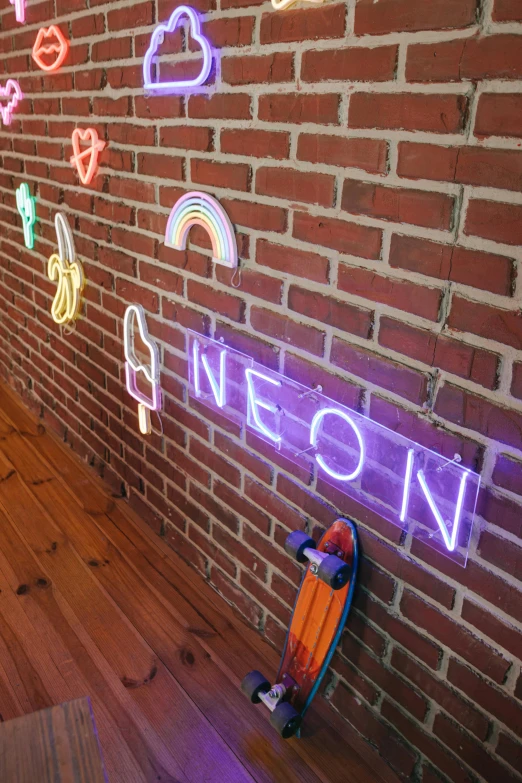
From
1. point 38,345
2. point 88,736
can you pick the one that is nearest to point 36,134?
point 38,345

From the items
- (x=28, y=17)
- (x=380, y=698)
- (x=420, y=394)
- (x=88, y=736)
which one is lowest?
(x=380, y=698)

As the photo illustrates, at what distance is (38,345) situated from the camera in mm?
3314

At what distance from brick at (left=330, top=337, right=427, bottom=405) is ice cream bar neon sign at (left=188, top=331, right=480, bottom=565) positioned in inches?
3.6

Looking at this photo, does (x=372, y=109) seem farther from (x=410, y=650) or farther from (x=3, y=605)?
(x=3, y=605)

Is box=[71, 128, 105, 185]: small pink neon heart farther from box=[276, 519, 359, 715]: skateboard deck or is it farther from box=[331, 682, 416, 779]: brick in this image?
box=[331, 682, 416, 779]: brick

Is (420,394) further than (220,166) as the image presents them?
No

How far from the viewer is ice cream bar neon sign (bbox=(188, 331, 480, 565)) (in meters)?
1.28

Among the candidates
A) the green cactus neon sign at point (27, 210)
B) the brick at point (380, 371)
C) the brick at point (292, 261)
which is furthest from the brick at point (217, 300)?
the green cactus neon sign at point (27, 210)

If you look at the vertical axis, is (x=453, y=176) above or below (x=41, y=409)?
above

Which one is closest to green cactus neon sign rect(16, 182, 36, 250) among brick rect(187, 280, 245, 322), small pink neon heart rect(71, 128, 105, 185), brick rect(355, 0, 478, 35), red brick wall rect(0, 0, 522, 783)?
small pink neon heart rect(71, 128, 105, 185)

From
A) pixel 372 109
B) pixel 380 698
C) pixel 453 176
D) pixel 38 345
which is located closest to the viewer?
pixel 453 176

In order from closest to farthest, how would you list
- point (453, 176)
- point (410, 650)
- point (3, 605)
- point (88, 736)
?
point (88, 736), point (453, 176), point (410, 650), point (3, 605)

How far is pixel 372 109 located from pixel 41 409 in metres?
2.65

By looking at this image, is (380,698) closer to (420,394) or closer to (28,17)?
(420,394)
